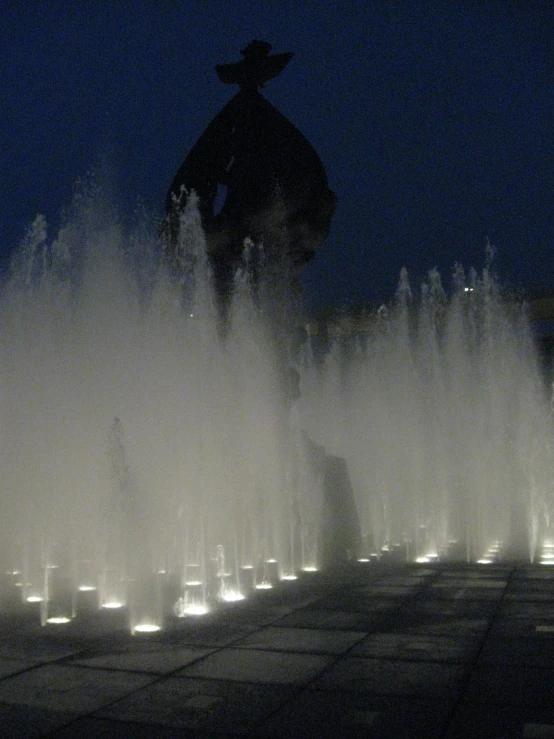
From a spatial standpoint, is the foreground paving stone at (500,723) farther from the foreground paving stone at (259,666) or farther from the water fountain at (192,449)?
the water fountain at (192,449)

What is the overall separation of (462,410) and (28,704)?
17.3 m

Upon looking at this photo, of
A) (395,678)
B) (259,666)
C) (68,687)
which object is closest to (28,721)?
(68,687)

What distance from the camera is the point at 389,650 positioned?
5.54 m

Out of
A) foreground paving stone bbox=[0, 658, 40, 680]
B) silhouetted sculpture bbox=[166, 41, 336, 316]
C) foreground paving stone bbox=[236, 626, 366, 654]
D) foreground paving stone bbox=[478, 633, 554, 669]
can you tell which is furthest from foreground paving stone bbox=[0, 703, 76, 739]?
silhouetted sculpture bbox=[166, 41, 336, 316]

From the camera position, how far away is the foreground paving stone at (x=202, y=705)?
3.94 metres

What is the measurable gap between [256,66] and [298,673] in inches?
420

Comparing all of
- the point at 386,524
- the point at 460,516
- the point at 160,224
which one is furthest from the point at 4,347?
the point at 460,516

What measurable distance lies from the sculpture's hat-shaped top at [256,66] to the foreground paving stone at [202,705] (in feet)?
34.9

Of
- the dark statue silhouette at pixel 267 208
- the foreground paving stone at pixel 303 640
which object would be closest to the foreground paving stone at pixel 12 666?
the foreground paving stone at pixel 303 640

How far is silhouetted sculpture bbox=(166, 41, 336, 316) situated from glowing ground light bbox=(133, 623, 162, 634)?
699 centimetres

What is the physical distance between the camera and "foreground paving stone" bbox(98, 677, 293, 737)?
3938 mm

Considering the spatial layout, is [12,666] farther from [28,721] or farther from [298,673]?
[298,673]

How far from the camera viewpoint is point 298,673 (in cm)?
488

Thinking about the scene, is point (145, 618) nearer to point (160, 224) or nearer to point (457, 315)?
point (160, 224)
